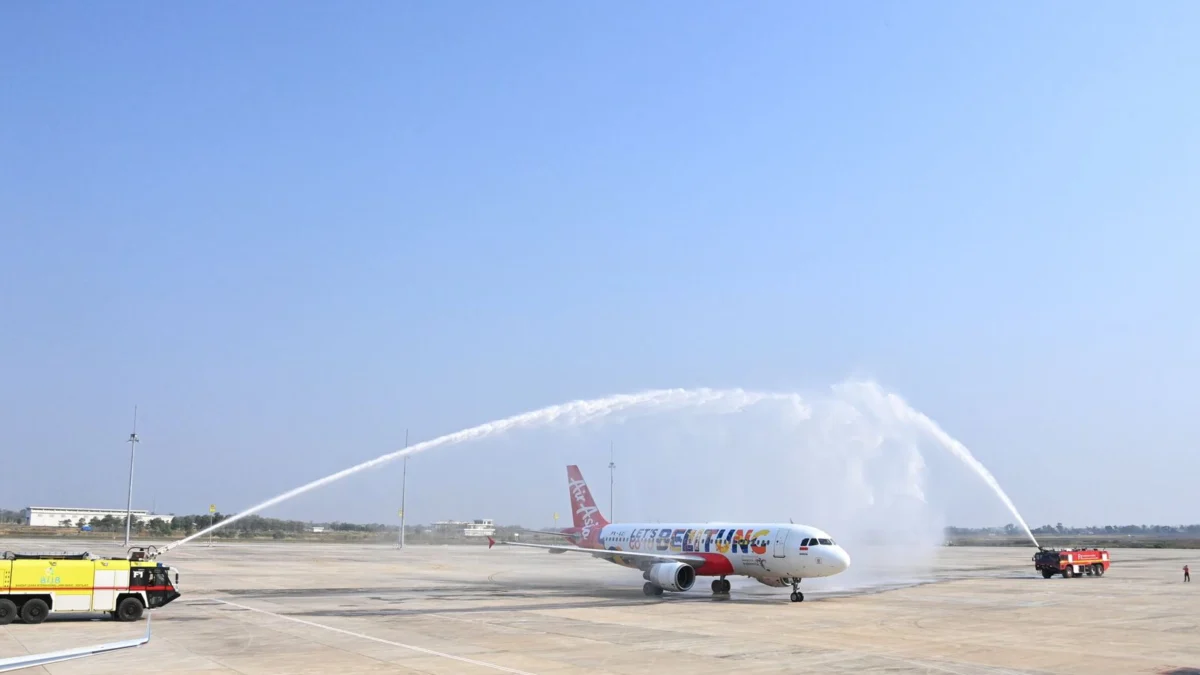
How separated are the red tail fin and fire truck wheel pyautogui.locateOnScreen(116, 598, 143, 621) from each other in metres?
31.7

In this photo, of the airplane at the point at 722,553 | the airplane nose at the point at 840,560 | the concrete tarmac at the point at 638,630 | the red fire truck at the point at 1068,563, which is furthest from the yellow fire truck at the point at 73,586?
the red fire truck at the point at 1068,563

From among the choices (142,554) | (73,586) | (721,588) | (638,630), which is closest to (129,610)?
(73,586)

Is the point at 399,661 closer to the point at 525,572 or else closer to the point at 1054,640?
the point at 1054,640

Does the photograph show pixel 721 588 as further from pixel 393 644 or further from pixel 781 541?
pixel 393 644

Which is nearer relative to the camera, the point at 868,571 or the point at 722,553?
the point at 722,553

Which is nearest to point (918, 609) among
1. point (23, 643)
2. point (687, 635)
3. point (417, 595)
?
point (687, 635)

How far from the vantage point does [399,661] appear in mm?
23875

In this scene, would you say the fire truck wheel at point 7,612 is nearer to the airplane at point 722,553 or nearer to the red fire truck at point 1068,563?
the airplane at point 722,553

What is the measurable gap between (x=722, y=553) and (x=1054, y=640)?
20.2 meters

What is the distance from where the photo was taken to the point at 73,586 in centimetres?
3200

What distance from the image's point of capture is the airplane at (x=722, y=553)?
43.5 metres

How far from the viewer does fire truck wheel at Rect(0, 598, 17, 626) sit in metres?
30.7

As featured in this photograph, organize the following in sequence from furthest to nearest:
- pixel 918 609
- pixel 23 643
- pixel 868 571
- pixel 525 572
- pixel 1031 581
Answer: pixel 525 572 < pixel 868 571 < pixel 1031 581 < pixel 918 609 < pixel 23 643

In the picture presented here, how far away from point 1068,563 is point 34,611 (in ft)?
198
